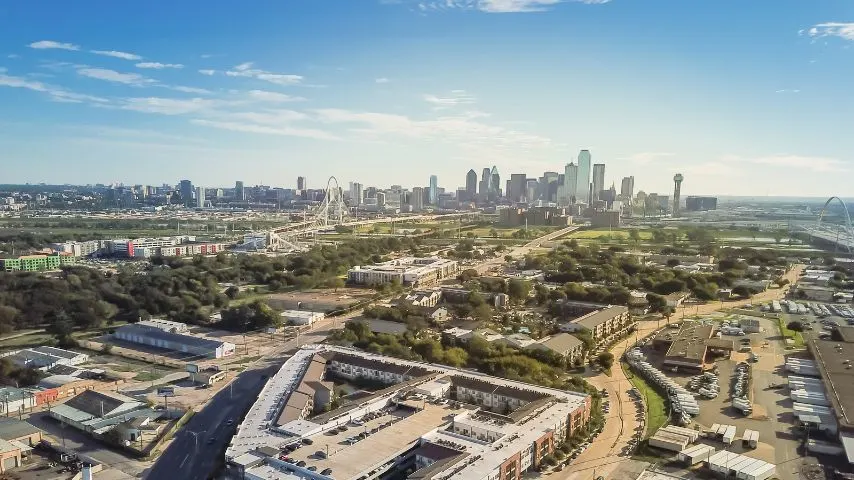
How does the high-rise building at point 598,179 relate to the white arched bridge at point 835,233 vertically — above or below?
above

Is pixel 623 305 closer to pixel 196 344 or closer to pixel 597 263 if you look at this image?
pixel 597 263

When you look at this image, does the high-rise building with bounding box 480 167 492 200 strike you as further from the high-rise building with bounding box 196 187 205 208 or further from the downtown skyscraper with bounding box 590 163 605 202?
the high-rise building with bounding box 196 187 205 208

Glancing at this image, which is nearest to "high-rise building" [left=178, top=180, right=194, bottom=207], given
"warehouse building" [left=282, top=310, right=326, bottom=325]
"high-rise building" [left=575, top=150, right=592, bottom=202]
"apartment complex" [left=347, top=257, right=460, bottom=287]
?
"high-rise building" [left=575, top=150, right=592, bottom=202]

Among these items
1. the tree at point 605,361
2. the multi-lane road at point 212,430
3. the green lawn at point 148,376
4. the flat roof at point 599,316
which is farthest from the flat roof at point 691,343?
the green lawn at point 148,376

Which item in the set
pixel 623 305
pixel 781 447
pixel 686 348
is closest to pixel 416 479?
pixel 781 447

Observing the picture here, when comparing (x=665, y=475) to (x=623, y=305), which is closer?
(x=665, y=475)

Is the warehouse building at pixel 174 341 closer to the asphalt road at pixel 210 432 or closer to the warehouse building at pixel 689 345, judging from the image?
the asphalt road at pixel 210 432

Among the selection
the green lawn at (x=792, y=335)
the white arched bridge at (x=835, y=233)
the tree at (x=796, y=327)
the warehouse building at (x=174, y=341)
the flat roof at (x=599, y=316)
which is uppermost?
the white arched bridge at (x=835, y=233)
